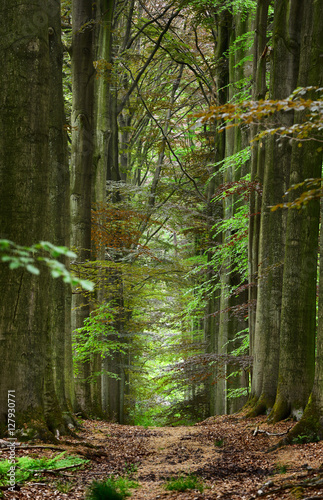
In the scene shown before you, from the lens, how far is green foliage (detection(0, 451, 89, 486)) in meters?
4.16

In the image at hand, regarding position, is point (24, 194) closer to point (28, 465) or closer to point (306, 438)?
point (28, 465)

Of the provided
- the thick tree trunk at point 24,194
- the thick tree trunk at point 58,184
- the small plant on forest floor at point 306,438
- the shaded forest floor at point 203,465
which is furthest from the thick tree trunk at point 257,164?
the thick tree trunk at point 24,194

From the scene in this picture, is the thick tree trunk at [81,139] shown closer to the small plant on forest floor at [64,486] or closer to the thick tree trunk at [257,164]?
the thick tree trunk at [257,164]

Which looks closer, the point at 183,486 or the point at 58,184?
the point at 183,486

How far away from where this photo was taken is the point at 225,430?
29.6 ft

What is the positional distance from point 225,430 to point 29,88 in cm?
690

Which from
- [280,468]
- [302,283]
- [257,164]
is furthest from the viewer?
[257,164]

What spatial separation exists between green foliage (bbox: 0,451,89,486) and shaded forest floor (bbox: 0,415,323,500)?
0.08 metres

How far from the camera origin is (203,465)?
6.16 meters

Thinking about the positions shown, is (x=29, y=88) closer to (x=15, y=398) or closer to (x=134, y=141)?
(x=15, y=398)

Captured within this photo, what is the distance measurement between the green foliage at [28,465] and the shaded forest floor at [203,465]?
0.25 ft

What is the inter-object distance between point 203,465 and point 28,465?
2.59m

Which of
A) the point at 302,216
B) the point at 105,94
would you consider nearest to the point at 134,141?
the point at 105,94

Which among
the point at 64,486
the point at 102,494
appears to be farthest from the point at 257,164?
the point at 102,494
